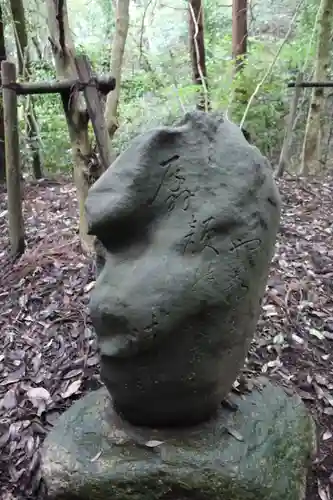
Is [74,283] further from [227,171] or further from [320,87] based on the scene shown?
[320,87]

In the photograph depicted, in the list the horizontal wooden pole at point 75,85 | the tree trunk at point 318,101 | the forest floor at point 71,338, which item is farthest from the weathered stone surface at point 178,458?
the tree trunk at point 318,101

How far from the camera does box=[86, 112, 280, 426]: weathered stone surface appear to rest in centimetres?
190

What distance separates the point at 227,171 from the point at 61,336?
175 centimetres

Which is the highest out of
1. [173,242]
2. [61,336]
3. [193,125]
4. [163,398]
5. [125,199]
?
[193,125]

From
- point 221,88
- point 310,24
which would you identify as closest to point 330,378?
point 221,88

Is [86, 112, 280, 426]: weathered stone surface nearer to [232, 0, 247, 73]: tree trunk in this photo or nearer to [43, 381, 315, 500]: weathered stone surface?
[43, 381, 315, 500]: weathered stone surface

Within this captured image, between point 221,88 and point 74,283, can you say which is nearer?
point 74,283

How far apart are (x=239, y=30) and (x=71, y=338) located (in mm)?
6280

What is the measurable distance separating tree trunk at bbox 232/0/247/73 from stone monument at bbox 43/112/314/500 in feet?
20.8

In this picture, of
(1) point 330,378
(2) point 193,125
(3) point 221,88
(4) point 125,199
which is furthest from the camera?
(3) point 221,88

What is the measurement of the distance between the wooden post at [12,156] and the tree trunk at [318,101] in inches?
172

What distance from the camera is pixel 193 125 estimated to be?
2037 mm

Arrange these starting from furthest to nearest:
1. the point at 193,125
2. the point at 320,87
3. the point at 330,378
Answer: the point at 320,87, the point at 330,378, the point at 193,125

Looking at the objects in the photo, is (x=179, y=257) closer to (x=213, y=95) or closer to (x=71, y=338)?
(x=71, y=338)
